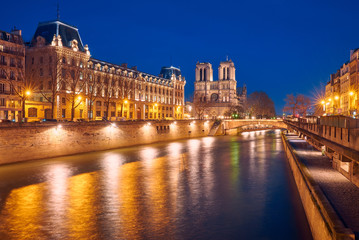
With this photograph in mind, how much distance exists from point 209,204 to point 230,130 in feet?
238

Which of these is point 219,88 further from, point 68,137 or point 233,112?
point 68,137

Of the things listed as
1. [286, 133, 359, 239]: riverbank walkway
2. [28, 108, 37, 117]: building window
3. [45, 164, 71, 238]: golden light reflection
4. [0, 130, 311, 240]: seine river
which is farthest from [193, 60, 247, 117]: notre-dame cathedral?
[286, 133, 359, 239]: riverbank walkway

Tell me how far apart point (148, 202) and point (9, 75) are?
44.5m

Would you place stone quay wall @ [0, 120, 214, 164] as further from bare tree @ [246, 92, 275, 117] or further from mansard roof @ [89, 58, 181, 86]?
bare tree @ [246, 92, 275, 117]

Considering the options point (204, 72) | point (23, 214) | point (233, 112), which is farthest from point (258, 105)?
point (23, 214)

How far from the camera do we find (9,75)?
5244 centimetres

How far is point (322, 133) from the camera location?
21.9 m

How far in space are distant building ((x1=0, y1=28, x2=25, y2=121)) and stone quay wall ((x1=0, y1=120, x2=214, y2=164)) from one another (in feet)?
53.7

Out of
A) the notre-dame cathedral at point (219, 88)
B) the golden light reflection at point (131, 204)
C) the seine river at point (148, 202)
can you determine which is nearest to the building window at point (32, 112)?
the seine river at point (148, 202)

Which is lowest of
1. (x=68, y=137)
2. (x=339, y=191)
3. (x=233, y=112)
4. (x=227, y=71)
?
(x=339, y=191)

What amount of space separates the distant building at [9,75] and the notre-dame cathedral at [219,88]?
96.8m

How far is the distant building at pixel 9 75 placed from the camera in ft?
168

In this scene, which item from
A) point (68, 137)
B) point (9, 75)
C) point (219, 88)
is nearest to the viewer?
point (68, 137)

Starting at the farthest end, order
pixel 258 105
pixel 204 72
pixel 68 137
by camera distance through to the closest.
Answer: pixel 204 72 < pixel 258 105 < pixel 68 137
